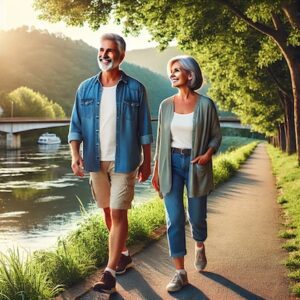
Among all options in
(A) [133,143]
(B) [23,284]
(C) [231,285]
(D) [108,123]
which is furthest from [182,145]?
Answer: (B) [23,284]

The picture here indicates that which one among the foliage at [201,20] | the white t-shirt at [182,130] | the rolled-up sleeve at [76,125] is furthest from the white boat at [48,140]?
the white t-shirt at [182,130]

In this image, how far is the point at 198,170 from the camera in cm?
500

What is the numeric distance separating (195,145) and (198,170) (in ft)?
0.75

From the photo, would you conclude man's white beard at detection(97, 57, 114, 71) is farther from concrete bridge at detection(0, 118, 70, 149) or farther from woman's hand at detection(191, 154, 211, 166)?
concrete bridge at detection(0, 118, 70, 149)

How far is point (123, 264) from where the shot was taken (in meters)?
5.43

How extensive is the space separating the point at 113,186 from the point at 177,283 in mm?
1011

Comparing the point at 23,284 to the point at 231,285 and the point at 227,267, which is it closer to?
the point at 231,285

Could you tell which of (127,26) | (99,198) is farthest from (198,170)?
(127,26)

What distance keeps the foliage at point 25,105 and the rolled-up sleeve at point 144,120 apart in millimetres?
87698

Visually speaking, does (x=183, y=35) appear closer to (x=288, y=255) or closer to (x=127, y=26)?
(x=127, y=26)

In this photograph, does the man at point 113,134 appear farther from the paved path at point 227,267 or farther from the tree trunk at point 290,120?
the tree trunk at point 290,120

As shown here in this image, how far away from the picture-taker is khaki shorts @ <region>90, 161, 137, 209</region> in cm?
473

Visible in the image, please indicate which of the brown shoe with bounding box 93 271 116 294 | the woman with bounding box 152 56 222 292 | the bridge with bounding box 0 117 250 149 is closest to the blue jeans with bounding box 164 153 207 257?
the woman with bounding box 152 56 222 292

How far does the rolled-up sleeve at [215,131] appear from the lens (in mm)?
5048
